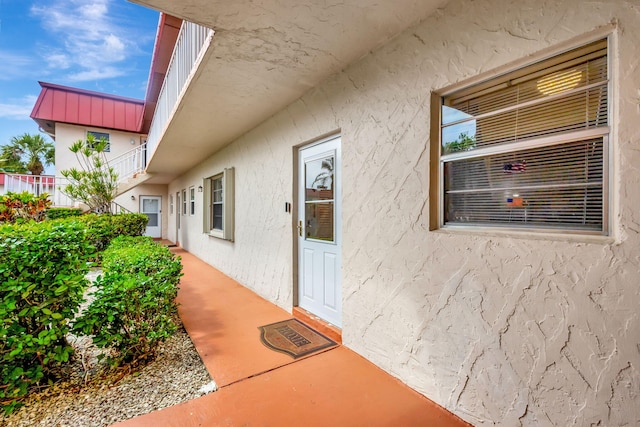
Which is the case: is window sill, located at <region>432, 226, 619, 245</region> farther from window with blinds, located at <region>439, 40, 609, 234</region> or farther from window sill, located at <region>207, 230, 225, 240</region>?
window sill, located at <region>207, 230, 225, 240</region>

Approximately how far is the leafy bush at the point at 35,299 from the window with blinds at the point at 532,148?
108 inches

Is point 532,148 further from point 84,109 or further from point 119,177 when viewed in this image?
point 84,109

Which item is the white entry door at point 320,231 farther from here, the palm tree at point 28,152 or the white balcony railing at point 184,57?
the palm tree at point 28,152

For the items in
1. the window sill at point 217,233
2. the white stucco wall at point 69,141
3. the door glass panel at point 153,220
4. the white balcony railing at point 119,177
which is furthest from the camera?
the door glass panel at point 153,220

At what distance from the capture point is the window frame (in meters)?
1.31

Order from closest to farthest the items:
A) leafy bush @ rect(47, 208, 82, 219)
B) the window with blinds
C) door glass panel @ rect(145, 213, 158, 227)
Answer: the window with blinds → leafy bush @ rect(47, 208, 82, 219) → door glass panel @ rect(145, 213, 158, 227)

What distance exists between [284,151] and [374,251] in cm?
201

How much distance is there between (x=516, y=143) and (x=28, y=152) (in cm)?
2094

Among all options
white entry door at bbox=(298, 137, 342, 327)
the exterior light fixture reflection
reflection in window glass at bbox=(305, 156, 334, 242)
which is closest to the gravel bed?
white entry door at bbox=(298, 137, 342, 327)

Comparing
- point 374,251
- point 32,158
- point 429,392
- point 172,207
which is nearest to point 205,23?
point 374,251

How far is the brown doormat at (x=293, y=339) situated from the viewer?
8.62 feet

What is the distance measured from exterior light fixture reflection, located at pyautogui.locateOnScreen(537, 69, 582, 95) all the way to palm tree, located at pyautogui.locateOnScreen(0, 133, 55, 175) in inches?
796

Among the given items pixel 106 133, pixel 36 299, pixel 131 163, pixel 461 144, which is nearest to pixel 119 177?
pixel 131 163

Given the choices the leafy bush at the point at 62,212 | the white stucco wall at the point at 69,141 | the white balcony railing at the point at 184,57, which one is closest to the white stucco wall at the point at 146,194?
the white stucco wall at the point at 69,141
